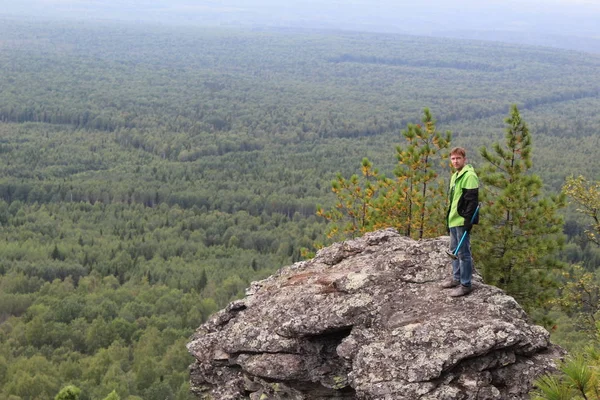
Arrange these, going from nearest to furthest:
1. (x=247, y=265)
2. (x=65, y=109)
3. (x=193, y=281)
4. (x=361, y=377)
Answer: (x=361, y=377) → (x=193, y=281) → (x=247, y=265) → (x=65, y=109)

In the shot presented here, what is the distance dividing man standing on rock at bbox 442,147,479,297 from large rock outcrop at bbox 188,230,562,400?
0.33 m

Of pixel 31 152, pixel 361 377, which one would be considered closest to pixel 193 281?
pixel 361 377

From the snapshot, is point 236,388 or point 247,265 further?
point 247,265

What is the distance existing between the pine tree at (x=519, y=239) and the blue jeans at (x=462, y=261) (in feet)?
19.1

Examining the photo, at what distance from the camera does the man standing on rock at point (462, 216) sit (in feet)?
42.8

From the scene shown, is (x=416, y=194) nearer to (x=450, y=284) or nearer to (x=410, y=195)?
(x=410, y=195)

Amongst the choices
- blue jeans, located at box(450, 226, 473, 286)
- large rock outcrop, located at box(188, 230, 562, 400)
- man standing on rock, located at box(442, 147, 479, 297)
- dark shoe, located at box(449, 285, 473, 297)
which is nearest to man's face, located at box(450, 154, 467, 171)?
man standing on rock, located at box(442, 147, 479, 297)

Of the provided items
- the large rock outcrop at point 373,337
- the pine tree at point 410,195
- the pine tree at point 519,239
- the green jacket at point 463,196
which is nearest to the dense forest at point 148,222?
the pine tree at point 410,195

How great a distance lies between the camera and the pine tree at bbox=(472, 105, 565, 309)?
18859 mm

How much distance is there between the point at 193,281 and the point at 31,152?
8809 cm

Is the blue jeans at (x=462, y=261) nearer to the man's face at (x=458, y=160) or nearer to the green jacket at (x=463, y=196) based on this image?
the green jacket at (x=463, y=196)

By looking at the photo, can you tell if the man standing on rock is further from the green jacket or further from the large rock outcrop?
the large rock outcrop

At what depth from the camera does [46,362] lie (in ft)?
169

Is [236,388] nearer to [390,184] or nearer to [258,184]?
[390,184]
